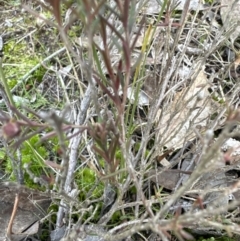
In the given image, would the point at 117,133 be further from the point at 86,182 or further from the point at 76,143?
the point at 86,182

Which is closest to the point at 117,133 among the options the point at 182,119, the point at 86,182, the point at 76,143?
the point at 76,143

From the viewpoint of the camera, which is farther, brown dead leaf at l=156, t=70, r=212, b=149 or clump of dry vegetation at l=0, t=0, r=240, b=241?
brown dead leaf at l=156, t=70, r=212, b=149

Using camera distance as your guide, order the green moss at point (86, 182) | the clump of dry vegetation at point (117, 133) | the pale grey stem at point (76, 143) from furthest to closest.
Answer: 1. the green moss at point (86, 182)
2. the pale grey stem at point (76, 143)
3. the clump of dry vegetation at point (117, 133)

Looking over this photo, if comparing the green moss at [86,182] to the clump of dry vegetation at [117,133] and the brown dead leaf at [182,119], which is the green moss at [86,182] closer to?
the clump of dry vegetation at [117,133]

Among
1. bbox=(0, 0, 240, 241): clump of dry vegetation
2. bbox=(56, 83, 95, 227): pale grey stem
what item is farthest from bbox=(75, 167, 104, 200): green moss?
bbox=(56, 83, 95, 227): pale grey stem

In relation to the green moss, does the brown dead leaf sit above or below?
above

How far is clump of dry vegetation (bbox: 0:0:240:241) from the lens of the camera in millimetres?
1099

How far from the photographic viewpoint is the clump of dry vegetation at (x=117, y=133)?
1.10 m

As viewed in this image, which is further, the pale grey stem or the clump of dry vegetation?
the pale grey stem

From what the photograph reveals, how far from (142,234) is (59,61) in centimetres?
91

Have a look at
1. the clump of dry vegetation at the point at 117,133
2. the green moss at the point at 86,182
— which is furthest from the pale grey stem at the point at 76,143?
the green moss at the point at 86,182

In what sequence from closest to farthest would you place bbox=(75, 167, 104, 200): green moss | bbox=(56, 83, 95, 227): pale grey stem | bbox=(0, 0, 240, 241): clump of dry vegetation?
bbox=(0, 0, 240, 241): clump of dry vegetation
bbox=(56, 83, 95, 227): pale grey stem
bbox=(75, 167, 104, 200): green moss

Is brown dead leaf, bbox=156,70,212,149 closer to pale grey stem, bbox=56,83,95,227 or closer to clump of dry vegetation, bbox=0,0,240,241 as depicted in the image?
clump of dry vegetation, bbox=0,0,240,241

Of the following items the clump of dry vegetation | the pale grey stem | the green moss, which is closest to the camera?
the clump of dry vegetation
